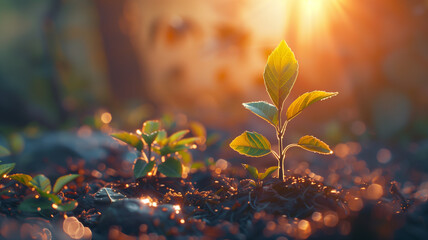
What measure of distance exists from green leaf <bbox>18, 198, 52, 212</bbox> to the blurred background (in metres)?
2.07

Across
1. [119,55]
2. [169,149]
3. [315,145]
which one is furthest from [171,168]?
[119,55]

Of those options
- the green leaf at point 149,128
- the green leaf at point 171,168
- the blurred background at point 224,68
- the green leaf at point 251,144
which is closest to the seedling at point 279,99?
the green leaf at point 251,144

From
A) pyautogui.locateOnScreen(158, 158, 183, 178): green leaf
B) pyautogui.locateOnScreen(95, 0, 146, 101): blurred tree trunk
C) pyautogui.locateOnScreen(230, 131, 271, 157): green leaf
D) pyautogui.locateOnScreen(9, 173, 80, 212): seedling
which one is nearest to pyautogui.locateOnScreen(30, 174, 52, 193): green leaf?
pyautogui.locateOnScreen(9, 173, 80, 212): seedling

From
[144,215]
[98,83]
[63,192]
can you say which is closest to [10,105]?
[98,83]

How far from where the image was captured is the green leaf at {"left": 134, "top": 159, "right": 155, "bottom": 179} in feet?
4.75

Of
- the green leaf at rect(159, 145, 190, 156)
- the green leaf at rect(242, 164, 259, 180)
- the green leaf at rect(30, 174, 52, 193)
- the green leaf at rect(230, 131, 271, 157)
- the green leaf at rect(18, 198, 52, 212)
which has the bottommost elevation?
the green leaf at rect(18, 198, 52, 212)

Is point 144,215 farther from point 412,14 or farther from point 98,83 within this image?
point 98,83

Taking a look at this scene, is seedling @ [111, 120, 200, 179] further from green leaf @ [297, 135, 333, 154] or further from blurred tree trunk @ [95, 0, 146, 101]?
blurred tree trunk @ [95, 0, 146, 101]

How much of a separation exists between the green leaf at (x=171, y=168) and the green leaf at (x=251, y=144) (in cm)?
28

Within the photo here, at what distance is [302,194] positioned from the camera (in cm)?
133

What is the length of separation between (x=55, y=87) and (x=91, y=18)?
75.5 inches

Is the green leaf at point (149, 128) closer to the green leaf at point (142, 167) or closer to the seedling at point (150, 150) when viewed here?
the seedling at point (150, 150)

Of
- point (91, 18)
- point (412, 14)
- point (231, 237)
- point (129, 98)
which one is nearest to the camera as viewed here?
point (231, 237)

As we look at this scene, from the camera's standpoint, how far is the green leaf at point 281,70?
4.20ft
